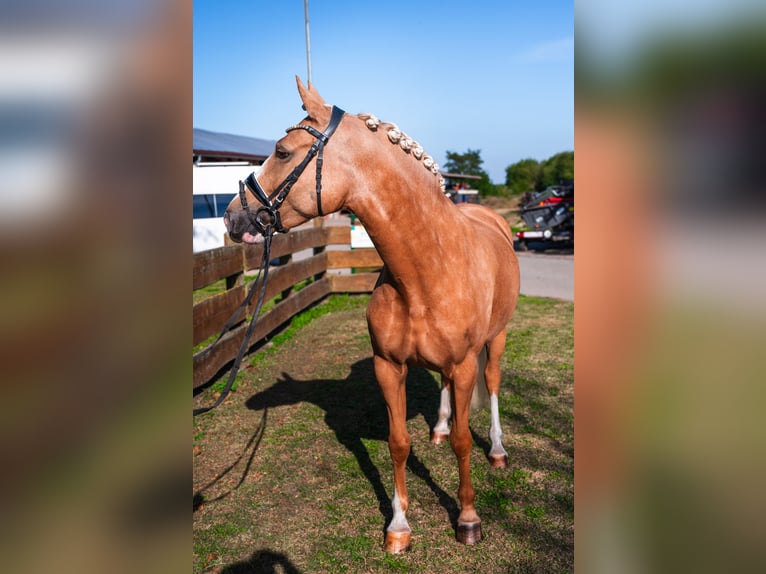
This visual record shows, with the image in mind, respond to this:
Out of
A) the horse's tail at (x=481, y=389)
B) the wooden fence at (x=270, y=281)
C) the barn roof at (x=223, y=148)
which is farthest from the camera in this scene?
the barn roof at (x=223, y=148)

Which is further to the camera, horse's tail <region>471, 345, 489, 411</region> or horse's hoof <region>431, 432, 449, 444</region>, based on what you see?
horse's tail <region>471, 345, 489, 411</region>

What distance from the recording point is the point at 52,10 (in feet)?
1.63

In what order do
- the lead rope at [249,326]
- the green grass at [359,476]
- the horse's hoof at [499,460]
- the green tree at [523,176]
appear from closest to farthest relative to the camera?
the lead rope at [249,326] < the green grass at [359,476] < the horse's hoof at [499,460] < the green tree at [523,176]

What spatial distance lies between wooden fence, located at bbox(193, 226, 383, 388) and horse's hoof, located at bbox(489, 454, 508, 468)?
269cm

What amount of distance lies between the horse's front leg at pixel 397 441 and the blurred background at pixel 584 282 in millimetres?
2525

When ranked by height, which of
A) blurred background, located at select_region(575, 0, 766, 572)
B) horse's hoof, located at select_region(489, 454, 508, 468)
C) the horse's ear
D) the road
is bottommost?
horse's hoof, located at select_region(489, 454, 508, 468)

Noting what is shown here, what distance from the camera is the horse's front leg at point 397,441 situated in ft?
9.98

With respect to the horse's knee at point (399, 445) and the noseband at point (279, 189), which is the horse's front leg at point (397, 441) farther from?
the noseband at point (279, 189)

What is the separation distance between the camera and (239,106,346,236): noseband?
8.24ft

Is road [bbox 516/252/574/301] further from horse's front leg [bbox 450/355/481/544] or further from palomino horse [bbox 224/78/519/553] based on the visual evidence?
palomino horse [bbox 224/78/519/553]

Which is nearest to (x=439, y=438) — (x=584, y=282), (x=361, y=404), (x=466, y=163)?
(x=361, y=404)

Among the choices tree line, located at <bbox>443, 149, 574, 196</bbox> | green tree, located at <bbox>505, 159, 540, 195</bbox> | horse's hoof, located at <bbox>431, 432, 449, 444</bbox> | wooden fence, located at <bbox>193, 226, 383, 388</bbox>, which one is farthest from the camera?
green tree, located at <bbox>505, 159, 540, 195</bbox>

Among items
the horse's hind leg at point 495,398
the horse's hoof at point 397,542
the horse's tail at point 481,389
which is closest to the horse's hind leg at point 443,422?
the horse's tail at point 481,389

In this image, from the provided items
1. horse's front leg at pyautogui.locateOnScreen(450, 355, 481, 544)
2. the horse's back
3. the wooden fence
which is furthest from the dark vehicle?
horse's front leg at pyautogui.locateOnScreen(450, 355, 481, 544)
